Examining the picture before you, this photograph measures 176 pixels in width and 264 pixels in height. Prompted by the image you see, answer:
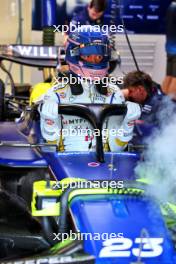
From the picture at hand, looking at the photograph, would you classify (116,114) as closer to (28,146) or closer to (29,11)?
(28,146)

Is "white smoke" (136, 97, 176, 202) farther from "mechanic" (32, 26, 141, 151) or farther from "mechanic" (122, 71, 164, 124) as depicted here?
"mechanic" (122, 71, 164, 124)

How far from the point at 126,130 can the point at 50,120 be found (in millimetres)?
375

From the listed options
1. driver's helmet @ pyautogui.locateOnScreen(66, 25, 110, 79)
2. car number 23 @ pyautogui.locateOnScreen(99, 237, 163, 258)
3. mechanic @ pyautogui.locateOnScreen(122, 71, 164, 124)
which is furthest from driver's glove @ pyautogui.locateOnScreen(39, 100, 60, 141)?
mechanic @ pyautogui.locateOnScreen(122, 71, 164, 124)

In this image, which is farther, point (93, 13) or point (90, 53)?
point (93, 13)

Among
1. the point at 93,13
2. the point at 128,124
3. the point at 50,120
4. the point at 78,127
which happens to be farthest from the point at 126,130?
the point at 93,13

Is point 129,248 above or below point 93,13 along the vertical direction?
below

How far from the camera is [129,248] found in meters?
1.98

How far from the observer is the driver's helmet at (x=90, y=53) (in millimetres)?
2771

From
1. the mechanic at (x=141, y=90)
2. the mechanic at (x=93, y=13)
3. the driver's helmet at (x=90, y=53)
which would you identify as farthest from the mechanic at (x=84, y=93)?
the mechanic at (x=93, y=13)

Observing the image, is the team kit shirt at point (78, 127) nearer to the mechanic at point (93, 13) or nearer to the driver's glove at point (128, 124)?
the driver's glove at point (128, 124)

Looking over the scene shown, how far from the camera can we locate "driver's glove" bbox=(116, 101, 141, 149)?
2.75 m

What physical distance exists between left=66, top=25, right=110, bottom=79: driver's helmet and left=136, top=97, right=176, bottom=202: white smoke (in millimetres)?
410

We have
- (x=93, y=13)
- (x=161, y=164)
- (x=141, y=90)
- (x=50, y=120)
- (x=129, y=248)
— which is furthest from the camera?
(x=93, y=13)

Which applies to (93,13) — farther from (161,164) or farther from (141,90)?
(161,164)
